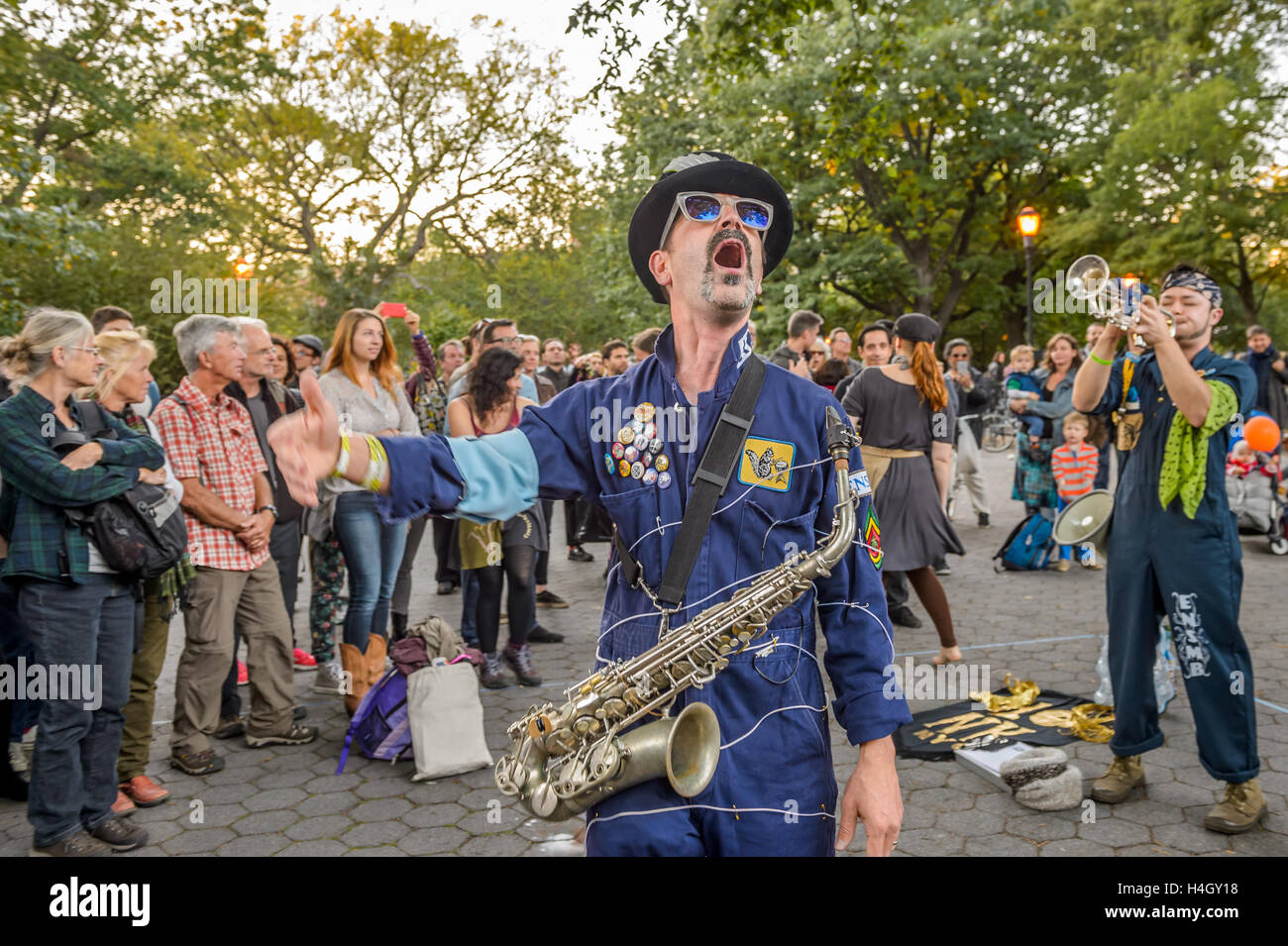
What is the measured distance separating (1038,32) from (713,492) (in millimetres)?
27904

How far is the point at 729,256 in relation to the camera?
7.98ft

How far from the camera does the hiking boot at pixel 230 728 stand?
226 inches

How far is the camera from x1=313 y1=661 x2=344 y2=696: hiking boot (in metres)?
6.52

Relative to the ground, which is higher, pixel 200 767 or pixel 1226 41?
pixel 1226 41

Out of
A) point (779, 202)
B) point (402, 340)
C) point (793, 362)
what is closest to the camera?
point (779, 202)

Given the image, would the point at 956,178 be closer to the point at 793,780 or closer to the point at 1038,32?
the point at 1038,32

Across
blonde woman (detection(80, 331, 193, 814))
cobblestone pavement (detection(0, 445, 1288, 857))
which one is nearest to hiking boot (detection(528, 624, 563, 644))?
cobblestone pavement (detection(0, 445, 1288, 857))

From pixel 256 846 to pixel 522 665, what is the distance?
8.05 ft

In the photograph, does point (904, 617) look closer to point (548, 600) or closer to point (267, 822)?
point (548, 600)

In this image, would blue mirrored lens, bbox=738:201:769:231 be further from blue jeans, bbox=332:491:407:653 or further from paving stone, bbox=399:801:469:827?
blue jeans, bbox=332:491:407:653

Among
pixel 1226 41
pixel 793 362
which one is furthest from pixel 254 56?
pixel 1226 41

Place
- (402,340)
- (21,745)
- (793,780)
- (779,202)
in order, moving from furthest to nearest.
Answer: (402,340) < (21,745) < (779,202) < (793,780)

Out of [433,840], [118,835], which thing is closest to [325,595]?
[118,835]

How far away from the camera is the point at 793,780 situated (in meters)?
2.23
